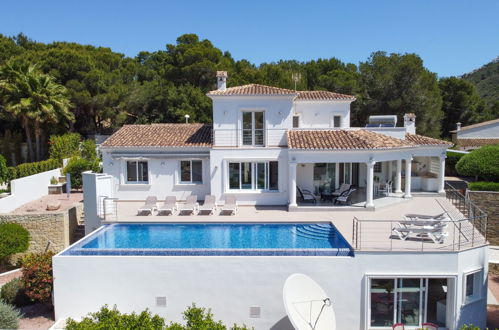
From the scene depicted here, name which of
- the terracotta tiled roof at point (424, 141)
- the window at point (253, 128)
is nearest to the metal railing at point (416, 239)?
the window at point (253, 128)

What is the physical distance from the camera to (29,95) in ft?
123

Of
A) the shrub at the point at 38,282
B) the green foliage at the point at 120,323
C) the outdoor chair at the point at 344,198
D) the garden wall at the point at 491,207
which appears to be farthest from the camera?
the garden wall at the point at 491,207

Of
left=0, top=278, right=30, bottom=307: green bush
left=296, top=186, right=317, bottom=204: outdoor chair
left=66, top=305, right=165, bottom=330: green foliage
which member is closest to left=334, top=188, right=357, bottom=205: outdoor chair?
left=296, top=186, right=317, bottom=204: outdoor chair

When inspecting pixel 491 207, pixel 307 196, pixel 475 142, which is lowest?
pixel 491 207

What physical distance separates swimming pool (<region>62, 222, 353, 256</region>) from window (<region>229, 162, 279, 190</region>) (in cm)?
543

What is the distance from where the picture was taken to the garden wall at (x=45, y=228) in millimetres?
23578

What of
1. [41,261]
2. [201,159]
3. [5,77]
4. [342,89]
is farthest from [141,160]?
[342,89]

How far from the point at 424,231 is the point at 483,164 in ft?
57.2

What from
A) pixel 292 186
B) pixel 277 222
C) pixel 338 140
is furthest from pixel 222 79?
pixel 277 222

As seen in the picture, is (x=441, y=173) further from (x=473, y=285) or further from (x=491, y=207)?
(x=473, y=285)

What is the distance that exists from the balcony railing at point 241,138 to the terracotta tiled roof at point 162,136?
4.55 feet

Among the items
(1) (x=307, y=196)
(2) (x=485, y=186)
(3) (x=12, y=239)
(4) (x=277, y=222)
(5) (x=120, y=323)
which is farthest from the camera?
(2) (x=485, y=186)

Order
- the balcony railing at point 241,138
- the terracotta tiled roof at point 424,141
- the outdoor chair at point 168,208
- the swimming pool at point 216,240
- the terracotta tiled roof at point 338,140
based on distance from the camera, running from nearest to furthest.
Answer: the swimming pool at point 216,240
the terracotta tiled roof at point 338,140
the outdoor chair at point 168,208
the balcony railing at point 241,138
the terracotta tiled roof at point 424,141

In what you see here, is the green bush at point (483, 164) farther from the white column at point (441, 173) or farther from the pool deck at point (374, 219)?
the pool deck at point (374, 219)
